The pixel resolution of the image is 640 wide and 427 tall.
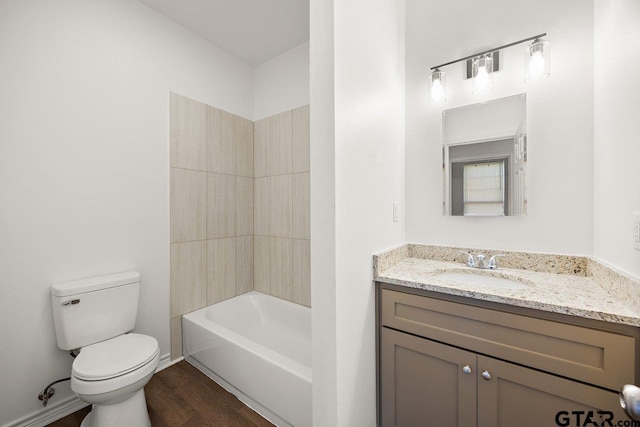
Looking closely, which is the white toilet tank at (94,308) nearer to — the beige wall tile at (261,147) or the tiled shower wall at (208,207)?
the tiled shower wall at (208,207)

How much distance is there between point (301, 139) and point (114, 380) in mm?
2039

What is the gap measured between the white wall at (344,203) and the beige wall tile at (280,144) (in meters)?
1.18

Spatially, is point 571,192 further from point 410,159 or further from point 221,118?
point 221,118

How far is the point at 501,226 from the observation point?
157 centimetres

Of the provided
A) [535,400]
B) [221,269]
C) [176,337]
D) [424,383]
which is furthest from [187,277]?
[535,400]

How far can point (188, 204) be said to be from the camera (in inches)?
87.4

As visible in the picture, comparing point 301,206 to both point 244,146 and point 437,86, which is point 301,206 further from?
point 437,86

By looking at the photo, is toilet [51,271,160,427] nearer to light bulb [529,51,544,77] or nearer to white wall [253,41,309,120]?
white wall [253,41,309,120]

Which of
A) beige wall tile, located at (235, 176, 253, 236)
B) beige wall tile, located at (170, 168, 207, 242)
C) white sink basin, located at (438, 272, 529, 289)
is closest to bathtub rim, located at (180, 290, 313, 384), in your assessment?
beige wall tile, located at (170, 168, 207, 242)

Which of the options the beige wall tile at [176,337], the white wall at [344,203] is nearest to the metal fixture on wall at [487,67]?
the white wall at [344,203]

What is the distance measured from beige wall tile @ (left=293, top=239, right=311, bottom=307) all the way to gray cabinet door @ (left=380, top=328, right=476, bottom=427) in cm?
109

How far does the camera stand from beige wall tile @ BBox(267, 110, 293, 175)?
2.47m

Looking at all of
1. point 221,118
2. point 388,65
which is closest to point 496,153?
point 388,65

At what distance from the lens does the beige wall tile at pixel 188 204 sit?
213cm
